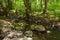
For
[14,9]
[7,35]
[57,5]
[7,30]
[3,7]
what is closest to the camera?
[7,35]

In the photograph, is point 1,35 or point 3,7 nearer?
point 1,35

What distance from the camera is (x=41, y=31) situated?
25.6 metres

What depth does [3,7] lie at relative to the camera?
30484 mm

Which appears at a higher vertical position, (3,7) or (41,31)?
(3,7)

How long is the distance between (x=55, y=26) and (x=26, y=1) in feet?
16.8

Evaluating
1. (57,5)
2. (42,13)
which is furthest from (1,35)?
(57,5)

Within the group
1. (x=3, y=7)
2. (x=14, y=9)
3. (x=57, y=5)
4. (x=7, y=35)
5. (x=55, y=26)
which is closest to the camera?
(x=7, y=35)

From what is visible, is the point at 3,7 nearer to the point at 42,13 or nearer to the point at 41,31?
the point at 42,13

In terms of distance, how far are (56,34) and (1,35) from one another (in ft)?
22.6

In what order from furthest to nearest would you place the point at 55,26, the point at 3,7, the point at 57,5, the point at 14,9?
the point at 57,5, the point at 14,9, the point at 3,7, the point at 55,26

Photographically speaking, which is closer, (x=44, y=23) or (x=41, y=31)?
(x=41, y=31)

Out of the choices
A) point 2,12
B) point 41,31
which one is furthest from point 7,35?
point 2,12

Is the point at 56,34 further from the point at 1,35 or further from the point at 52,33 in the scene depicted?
the point at 1,35

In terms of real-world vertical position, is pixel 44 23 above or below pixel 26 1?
below
